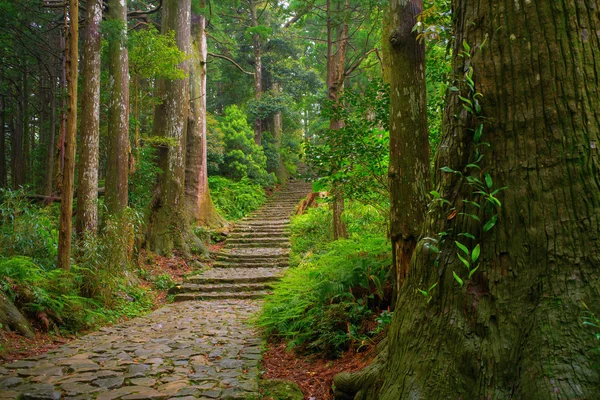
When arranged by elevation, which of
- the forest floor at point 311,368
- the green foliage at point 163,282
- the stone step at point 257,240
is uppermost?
the stone step at point 257,240

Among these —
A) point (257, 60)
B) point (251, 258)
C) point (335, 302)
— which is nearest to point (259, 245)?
point (251, 258)

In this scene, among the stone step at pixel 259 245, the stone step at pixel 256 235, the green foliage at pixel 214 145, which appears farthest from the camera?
the green foliage at pixel 214 145

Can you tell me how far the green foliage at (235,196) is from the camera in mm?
19438

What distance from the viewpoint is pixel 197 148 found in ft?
52.9

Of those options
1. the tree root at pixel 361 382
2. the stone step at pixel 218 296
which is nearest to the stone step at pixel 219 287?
the stone step at pixel 218 296

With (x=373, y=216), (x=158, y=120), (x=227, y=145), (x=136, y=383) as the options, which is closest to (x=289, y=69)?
(x=227, y=145)

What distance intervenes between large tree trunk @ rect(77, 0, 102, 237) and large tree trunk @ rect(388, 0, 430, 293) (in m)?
6.56

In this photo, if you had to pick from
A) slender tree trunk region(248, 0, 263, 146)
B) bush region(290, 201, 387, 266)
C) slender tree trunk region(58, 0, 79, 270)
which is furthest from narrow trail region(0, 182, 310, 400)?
slender tree trunk region(248, 0, 263, 146)

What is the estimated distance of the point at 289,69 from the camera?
2623 cm

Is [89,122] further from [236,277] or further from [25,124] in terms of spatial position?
[25,124]

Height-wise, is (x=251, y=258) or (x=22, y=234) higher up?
(x=22, y=234)

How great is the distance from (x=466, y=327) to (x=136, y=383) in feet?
10.3

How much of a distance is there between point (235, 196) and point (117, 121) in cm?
1087

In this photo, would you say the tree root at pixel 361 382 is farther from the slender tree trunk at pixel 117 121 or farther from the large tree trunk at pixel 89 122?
the slender tree trunk at pixel 117 121
